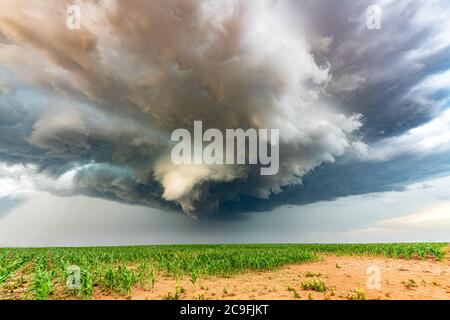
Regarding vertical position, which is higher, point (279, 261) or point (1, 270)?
point (1, 270)

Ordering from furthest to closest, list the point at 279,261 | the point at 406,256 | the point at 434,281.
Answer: the point at 406,256 < the point at 279,261 < the point at 434,281

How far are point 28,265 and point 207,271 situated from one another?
513 inches

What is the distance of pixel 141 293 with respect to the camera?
13680mm

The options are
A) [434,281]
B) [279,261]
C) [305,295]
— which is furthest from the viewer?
[279,261]

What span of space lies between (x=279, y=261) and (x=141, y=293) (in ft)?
47.6

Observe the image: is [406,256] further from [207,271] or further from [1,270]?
[1,270]
